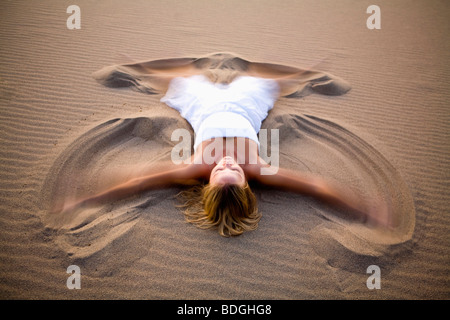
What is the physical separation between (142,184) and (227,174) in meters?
1.01

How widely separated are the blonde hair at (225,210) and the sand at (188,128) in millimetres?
110

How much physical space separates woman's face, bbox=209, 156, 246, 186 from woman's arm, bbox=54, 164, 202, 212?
38cm

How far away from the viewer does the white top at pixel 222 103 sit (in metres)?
3.02

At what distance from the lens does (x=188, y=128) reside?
354 cm

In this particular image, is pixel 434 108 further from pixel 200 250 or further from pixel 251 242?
pixel 200 250

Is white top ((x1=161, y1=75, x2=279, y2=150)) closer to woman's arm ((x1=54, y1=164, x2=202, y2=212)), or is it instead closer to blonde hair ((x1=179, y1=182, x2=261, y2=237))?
woman's arm ((x1=54, y1=164, x2=202, y2=212))

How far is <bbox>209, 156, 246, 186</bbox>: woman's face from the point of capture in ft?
7.61

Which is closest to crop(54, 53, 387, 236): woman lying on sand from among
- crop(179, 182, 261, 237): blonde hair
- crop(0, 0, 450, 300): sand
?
crop(179, 182, 261, 237): blonde hair

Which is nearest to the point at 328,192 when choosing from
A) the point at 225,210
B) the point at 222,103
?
the point at 225,210

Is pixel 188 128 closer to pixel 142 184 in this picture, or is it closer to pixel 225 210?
pixel 142 184

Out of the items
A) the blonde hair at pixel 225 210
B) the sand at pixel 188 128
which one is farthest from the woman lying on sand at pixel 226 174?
the sand at pixel 188 128

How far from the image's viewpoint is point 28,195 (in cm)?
264
